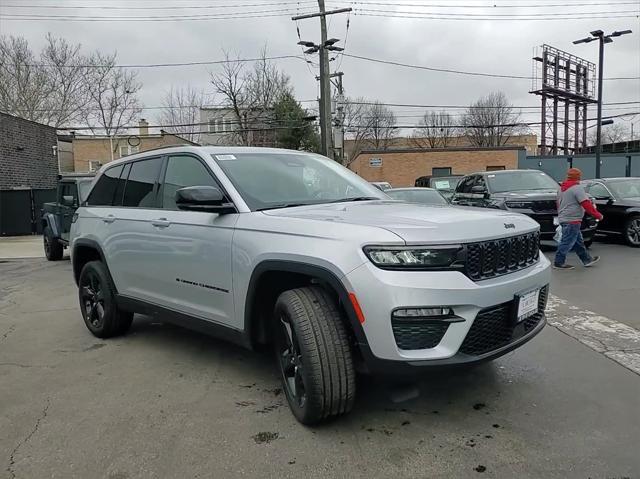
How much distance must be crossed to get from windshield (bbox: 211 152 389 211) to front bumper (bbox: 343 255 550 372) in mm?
1204

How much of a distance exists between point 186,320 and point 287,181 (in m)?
1.38

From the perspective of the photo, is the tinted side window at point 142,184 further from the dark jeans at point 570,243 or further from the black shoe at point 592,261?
the black shoe at point 592,261

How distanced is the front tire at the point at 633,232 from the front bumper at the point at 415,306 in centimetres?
1000

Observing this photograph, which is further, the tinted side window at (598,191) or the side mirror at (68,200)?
the tinted side window at (598,191)

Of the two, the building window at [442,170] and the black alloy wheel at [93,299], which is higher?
the building window at [442,170]

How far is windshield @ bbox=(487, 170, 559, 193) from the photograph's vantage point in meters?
11.6

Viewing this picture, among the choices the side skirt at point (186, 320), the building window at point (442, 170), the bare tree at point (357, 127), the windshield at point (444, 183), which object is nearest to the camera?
the side skirt at point (186, 320)

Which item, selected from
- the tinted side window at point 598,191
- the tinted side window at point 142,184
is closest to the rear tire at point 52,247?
the tinted side window at point 142,184

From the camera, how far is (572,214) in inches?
334

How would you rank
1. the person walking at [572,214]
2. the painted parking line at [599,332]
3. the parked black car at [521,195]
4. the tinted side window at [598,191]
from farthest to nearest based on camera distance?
the tinted side window at [598,191] < the parked black car at [521,195] < the person walking at [572,214] < the painted parking line at [599,332]

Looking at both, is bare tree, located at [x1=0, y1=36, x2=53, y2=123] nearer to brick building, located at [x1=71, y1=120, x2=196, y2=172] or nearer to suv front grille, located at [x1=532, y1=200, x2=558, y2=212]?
brick building, located at [x1=71, y1=120, x2=196, y2=172]

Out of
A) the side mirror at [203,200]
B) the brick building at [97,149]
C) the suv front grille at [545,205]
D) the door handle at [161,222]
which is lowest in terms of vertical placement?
the suv front grille at [545,205]

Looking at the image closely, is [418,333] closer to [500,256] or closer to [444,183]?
[500,256]

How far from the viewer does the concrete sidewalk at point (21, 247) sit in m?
13.9
